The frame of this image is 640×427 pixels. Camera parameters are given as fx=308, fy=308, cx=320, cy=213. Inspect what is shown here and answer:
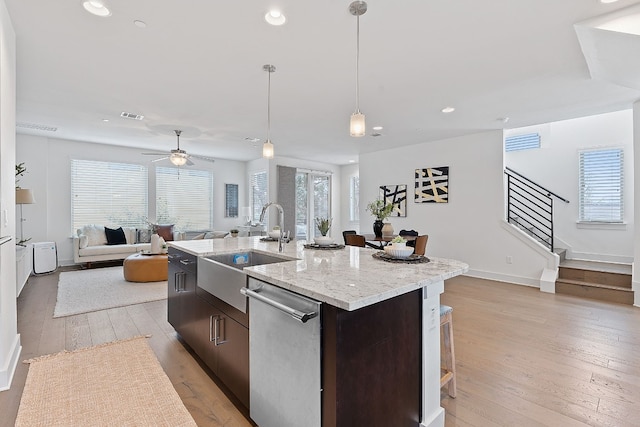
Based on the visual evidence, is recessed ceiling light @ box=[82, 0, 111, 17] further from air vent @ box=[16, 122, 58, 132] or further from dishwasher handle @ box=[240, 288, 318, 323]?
air vent @ box=[16, 122, 58, 132]

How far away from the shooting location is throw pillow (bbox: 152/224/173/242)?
22.4 feet

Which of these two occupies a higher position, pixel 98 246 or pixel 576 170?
pixel 576 170

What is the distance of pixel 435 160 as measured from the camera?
20.3ft

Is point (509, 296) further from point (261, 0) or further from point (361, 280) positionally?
point (261, 0)

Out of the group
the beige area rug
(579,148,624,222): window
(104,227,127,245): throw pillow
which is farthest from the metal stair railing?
(104,227,127,245): throw pillow

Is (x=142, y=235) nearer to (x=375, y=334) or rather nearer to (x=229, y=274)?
(x=229, y=274)

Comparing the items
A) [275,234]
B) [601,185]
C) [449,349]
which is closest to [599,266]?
[601,185]

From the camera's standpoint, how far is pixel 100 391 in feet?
6.71

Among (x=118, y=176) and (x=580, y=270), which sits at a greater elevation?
(x=118, y=176)

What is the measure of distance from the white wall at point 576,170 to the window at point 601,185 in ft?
0.27

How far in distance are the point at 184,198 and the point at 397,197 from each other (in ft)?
17.6

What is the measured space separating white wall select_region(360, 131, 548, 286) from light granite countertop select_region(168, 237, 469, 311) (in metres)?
4.06

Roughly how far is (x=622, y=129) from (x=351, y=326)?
626cm

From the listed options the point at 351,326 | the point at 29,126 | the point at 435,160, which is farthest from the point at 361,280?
the point at 29,126
